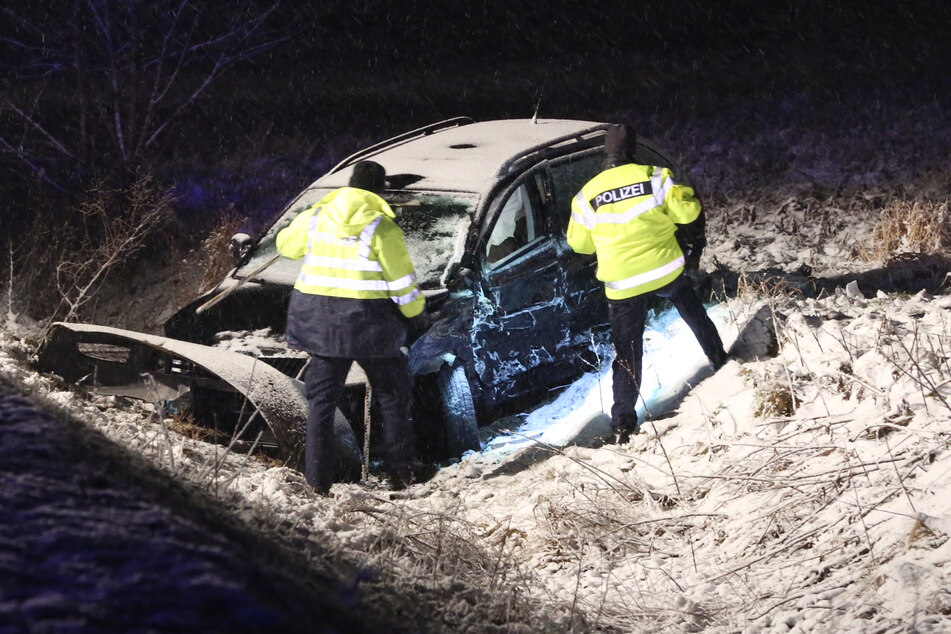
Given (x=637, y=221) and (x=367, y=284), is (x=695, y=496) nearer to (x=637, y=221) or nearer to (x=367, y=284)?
(x=637, y=221)

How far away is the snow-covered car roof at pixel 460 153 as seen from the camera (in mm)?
5918

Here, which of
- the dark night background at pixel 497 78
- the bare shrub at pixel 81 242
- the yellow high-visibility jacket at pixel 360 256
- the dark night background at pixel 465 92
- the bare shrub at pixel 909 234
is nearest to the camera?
the yellow high-visibility jacket at pixel 360 256

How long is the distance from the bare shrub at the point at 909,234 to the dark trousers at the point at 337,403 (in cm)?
505

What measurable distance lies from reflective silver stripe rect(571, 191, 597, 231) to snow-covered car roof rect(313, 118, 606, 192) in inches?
23.3

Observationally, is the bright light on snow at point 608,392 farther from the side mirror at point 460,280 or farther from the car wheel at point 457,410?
the side mirror at point 460,280

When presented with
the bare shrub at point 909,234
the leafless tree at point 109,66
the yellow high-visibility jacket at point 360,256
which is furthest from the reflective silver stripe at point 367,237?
the leafless tree at point 109,66

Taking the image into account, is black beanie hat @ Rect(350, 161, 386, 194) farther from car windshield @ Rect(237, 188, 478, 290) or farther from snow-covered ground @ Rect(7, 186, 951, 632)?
snow-covered ground @ Rect(7, 186, 951, 632)

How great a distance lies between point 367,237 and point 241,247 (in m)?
1.85

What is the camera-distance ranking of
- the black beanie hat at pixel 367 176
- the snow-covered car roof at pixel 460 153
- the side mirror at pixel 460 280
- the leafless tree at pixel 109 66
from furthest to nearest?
1. the leafless tree at pixel 109 66
2. the snow-covered car roof at pixel 460 153
3. the side mirror at pixel 460 280
4. the black beanie hat at pixel 367 176

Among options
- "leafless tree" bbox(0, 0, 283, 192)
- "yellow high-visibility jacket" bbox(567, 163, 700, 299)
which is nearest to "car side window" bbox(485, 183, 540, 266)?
"yellow high-visibility jacket" bbox(567, 163, 700, 299)

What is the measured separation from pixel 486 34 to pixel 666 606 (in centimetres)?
1822

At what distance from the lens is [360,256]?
15.6 ft

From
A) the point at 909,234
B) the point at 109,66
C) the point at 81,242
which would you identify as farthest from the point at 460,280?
the point at 109,66

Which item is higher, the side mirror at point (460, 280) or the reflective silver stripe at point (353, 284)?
the reflective silver stripe at point (353, 284)
